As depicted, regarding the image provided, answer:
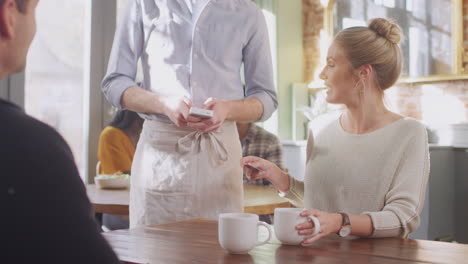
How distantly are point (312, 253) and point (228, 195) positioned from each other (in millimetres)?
587

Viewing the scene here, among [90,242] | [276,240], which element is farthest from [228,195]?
[90,242]

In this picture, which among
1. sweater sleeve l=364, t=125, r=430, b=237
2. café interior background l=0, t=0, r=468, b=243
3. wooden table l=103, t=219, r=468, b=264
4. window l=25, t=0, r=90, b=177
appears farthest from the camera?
café interior background l=0, t=0, r=468, b=243

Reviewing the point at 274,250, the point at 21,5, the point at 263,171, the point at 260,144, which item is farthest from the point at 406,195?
the point at 260,144

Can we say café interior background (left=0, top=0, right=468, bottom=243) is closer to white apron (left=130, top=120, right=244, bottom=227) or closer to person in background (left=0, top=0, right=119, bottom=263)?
white apron (left=130, top=120, right=244, bottom=227)

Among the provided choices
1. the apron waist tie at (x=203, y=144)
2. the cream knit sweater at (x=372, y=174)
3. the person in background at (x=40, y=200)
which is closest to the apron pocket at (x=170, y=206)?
the apron waist tie at (x=203, y=144)

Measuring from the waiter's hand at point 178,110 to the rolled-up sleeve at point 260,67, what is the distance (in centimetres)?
33

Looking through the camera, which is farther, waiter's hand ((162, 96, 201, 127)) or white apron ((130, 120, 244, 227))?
white apron ((130, 120, 244, 227))

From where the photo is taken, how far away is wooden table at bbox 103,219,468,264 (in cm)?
109

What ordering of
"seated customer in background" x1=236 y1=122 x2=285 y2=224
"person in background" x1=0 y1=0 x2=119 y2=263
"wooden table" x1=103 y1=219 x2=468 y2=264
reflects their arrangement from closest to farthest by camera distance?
1. "person in background" x1=0 y1=0 x2=119 y2=263
2. "wooden table" x1=103 y1=219 x2=468 y2=264
3. "seated customer in background" x1=236 y1=122 x2=285 y2=224

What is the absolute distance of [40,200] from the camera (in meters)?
0.51

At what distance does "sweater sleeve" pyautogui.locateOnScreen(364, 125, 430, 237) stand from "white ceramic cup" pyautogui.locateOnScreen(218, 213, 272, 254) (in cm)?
40

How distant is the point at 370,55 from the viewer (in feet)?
5.93

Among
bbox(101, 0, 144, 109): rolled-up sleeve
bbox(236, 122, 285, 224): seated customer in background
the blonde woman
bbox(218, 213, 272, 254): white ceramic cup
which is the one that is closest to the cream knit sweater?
the blonde woman

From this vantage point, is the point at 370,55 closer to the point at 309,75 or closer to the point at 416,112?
the point at 416,112
